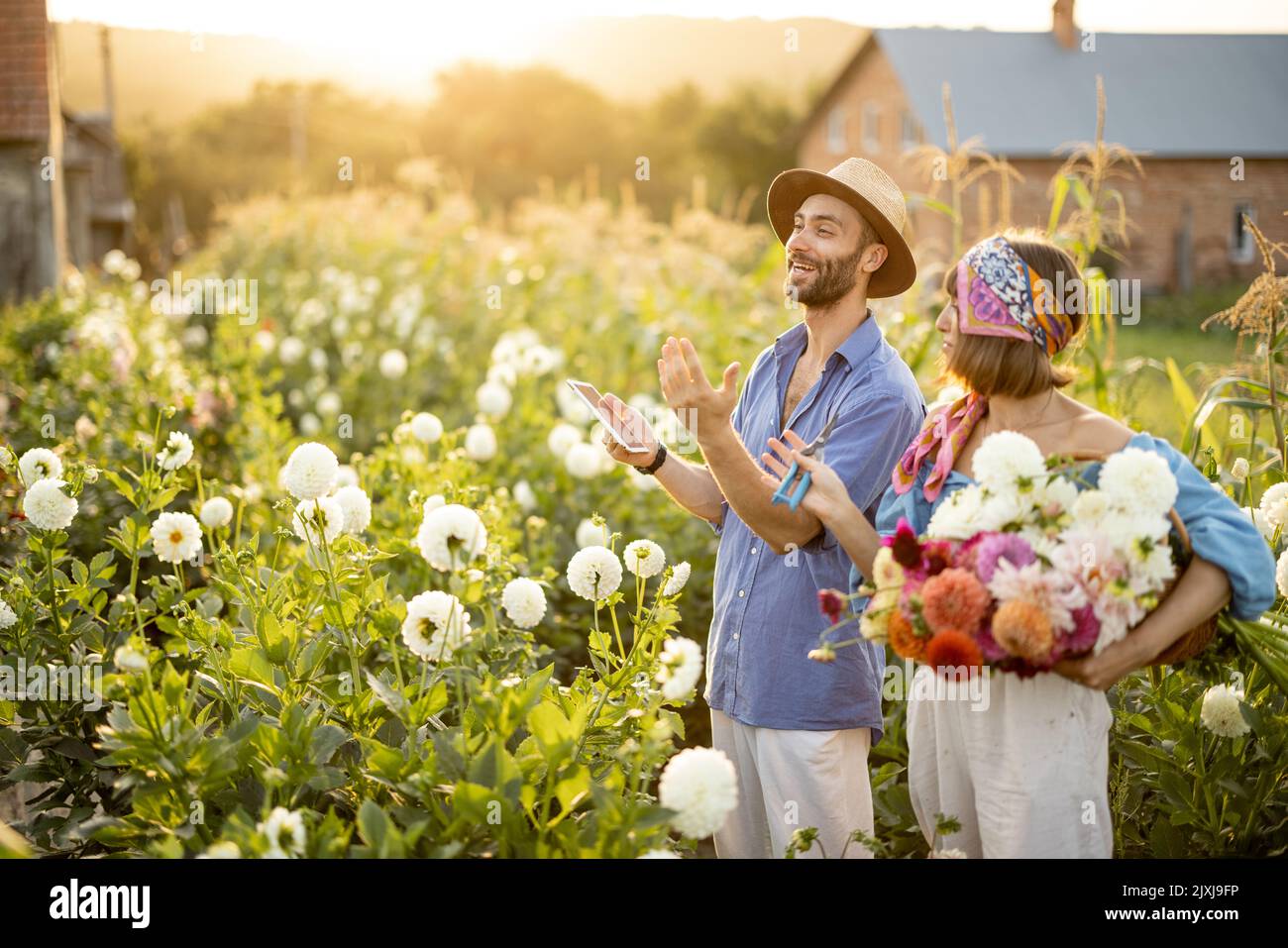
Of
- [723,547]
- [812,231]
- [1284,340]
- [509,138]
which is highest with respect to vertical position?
[509,138]

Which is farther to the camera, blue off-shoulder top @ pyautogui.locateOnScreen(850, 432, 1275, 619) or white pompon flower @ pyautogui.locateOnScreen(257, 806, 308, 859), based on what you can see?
blue off-shoulder top @ pyautogui.locateOnScreen(850, 432, 1275, 619)

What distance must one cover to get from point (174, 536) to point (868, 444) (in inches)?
66.1

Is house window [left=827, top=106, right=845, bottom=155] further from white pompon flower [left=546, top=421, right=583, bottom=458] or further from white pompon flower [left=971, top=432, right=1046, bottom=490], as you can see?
white pompon flower [left=971, top=432, right=1046, bottom=490]

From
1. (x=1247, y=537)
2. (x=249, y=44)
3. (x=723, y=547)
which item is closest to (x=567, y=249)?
(x=723, y=547)

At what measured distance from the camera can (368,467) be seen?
434cm

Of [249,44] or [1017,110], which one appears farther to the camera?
[249,44]

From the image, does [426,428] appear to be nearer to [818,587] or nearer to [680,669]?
[818,587]

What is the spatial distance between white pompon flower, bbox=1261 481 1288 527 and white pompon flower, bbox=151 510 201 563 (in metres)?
A: 2.59

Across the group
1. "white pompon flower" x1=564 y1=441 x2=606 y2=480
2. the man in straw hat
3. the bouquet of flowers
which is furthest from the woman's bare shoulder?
"white pompon flower" x1=564 y1=441 x2=606 y2=480

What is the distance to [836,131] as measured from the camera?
121 feet

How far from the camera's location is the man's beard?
2846 millimetres

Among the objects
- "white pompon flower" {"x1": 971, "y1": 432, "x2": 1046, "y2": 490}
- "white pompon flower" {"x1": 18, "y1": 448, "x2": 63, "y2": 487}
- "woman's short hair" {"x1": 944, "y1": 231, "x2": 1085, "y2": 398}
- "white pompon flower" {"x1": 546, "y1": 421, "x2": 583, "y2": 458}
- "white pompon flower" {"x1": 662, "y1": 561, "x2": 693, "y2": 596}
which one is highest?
"woman's short hair" {"x1": 944, "y1": 231, "x2": 1085, "y2": 398}
